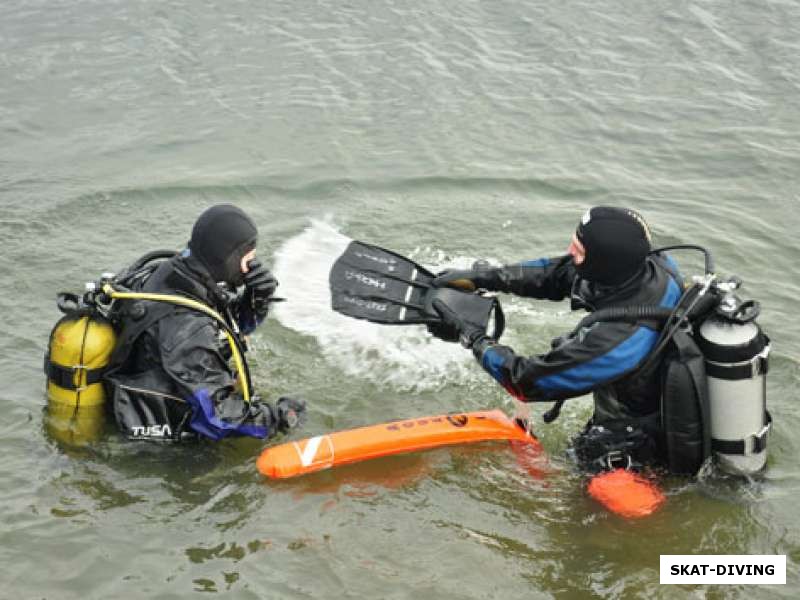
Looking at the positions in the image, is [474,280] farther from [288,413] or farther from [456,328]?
[288,413]

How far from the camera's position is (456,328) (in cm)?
509

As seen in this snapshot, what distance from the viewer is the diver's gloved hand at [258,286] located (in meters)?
5.30

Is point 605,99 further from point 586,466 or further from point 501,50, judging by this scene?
point 586,466

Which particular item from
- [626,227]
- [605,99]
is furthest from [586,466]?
[605,99]

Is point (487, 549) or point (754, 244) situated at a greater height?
point (754, 244)

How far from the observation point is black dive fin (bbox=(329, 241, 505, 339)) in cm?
521

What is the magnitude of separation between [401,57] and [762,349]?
7.74 meters

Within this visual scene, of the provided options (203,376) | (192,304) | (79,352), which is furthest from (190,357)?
(79,352)

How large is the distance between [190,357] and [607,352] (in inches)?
78.1

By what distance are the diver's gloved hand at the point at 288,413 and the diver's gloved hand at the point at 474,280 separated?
3.39ft

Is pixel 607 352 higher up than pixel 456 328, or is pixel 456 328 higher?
pixel 607 352

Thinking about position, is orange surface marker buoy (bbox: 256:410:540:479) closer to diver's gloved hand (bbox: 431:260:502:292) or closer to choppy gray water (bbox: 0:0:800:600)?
choppy gray water (bbox: 0:0:800:600)

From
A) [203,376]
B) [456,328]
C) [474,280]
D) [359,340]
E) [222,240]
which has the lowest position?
[359,340]

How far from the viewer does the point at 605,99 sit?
10633mm
